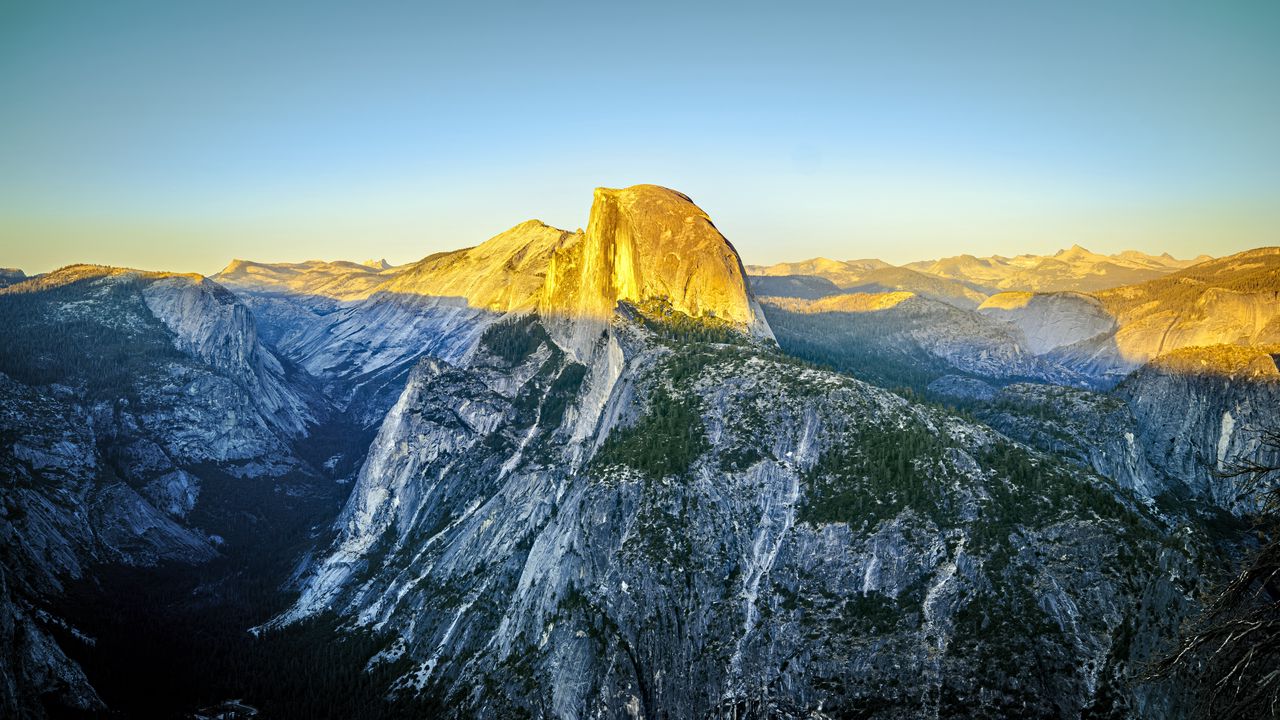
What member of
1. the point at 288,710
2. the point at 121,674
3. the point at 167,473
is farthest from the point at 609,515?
the point at 167,473

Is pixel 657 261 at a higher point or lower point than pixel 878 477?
higher

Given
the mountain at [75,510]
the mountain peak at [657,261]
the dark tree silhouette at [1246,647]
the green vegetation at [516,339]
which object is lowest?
the mountain at [75,510]

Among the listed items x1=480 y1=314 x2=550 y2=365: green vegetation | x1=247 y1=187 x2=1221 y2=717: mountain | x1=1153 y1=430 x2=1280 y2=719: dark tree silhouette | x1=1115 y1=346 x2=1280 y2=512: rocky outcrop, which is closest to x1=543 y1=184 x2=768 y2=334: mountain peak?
x1=247 y1=187 x2=1221 y2=717: mountain

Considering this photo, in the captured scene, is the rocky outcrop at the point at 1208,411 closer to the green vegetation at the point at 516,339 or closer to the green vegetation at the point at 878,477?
the green vegetation at the point at 878,477

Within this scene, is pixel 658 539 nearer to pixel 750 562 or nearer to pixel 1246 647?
pixel 750 562

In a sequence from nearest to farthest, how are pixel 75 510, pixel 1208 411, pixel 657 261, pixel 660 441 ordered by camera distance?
pixel 660 441, pixel 1208 411, pixel 75 510, pixel 657 261

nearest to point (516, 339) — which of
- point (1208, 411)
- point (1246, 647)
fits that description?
point (1208, 411)

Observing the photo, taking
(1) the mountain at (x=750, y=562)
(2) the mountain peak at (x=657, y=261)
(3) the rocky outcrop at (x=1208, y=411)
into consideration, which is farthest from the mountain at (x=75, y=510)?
(3) the rocky outcrop at (x=1208, y=411)

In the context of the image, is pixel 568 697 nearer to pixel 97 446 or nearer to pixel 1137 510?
pixel 1137 510
